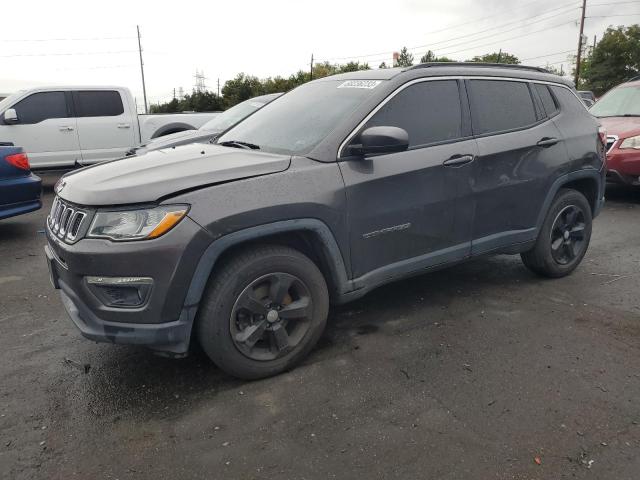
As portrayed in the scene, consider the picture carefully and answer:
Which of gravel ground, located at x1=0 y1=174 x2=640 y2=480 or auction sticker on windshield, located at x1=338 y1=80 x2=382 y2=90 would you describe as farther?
auction sticker on windshield, located at x1=338 y1=80 x2=382 y2=90

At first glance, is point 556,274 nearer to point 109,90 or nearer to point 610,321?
point 610,321

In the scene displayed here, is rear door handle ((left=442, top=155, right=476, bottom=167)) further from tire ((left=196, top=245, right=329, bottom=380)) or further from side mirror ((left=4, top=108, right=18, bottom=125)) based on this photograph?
side mirror ((left=4, top=108, right=18, bottom=125))

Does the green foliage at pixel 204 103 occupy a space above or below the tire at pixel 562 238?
above

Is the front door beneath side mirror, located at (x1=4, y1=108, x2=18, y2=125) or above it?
beneath

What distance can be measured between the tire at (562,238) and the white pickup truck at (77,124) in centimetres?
804

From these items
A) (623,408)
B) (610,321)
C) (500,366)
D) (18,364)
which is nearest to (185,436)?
(18,364)

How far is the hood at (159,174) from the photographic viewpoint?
254 cm

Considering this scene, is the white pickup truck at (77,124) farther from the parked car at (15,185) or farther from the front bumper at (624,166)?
the front bumper at (624,166)

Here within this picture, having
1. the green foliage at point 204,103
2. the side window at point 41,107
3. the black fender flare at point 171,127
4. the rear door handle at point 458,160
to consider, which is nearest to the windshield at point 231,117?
the black fender flare at point 171,127

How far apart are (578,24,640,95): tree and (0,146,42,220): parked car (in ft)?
156

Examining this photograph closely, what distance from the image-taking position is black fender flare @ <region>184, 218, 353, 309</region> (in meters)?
2.58

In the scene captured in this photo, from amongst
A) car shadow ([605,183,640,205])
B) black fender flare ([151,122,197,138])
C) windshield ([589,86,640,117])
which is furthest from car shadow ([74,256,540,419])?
black fender flare ([151,122,197,138])

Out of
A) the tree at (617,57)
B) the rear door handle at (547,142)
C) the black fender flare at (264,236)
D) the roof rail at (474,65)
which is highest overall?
the tree at (617,57)

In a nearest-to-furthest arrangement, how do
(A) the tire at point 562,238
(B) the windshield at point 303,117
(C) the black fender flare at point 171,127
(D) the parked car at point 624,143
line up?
1. (B) the windshield at point 303,117
2. (A) the tire at point 562,238
3. (D) the parked car at point 624,143
4. (C) the black fender flare at point 171,127
